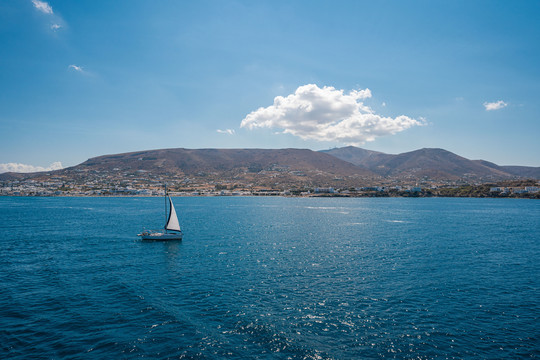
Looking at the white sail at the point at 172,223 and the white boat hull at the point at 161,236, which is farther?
the white sail at the point at 172,223

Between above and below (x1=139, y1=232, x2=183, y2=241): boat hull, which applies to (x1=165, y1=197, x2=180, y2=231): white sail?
above

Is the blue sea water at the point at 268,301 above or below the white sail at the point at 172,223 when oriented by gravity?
below

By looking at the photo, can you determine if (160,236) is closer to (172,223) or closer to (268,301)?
(172,223)

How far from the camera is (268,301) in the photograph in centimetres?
2930

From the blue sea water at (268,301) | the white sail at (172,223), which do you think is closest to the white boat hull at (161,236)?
the white sail at (172,223)

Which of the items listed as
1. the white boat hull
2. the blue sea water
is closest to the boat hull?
the white boat hull

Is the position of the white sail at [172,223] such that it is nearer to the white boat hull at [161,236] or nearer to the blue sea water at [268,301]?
the white boat hull at [161,236]

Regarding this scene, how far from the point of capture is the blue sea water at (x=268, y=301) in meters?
21.2

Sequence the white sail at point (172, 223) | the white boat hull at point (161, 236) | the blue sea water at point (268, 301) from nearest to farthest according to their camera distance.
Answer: the blue sea water at point (268, 301)
the white boat hull at point (161, 236)
the white sail at point (172, 223)

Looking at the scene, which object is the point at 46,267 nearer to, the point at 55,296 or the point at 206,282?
the point at 55,296

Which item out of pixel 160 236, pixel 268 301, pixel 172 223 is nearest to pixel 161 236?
pixel 160 236

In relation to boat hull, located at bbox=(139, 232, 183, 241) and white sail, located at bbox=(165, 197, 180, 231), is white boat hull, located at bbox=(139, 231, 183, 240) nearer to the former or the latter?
boat hull, located at bbox=(139, 232, 183, 241)

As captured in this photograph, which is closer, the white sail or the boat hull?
the boat hull

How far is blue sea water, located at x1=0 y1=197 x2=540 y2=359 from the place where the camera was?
21203 mm
